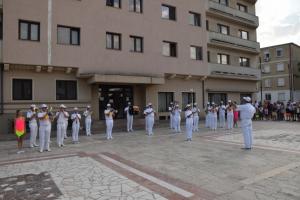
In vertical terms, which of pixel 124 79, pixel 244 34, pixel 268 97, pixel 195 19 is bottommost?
pixel 268 97

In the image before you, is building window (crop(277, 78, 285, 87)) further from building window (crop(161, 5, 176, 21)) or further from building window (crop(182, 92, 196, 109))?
building window (crop(161, 5, 176, 21))

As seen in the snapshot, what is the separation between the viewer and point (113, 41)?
67.7ft

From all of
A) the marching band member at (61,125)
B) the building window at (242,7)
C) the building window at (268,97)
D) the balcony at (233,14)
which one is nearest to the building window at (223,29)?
the balcony at (233,14)

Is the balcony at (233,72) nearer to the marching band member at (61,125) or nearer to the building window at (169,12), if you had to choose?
the building window at (169,12)

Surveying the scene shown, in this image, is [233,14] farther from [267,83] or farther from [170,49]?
[267,83]

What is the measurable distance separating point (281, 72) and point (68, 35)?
44.8m

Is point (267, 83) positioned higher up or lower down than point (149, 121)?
higher up

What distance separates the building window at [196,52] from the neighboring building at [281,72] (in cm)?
2971

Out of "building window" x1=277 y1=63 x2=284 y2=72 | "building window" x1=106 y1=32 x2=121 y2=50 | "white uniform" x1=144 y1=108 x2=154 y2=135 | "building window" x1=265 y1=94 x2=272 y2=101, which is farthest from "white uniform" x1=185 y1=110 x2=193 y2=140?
"building window" x1=265 y1=94 x2=272 y2=101

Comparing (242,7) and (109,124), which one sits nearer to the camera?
(109,124)

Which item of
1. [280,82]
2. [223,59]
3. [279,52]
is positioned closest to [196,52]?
[223,59]

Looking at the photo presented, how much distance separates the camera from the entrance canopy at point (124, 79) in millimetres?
18234

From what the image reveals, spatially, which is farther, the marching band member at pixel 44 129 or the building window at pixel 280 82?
the building window at pixel 280 82

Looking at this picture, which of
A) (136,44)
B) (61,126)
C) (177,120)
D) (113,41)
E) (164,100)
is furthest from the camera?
(164,100)
